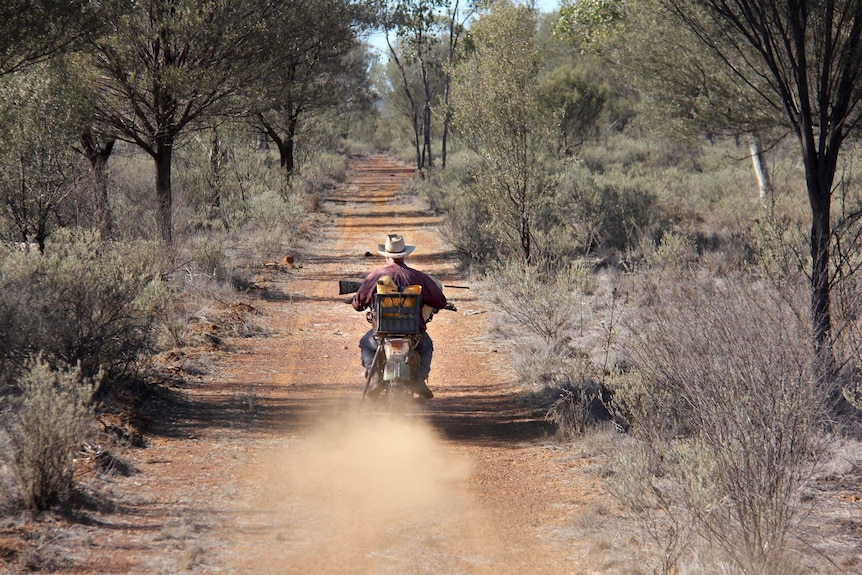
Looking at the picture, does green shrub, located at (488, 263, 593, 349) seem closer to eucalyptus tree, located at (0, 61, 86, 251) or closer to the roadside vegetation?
the roadside vegetation

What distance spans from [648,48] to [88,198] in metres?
9.70

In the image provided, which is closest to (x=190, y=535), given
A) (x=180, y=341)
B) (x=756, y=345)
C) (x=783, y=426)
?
(x=783, y=426)

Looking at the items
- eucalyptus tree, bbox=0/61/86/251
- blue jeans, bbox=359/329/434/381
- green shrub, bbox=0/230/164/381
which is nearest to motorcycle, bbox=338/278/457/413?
blue jeans, bbox=359/329/434/381

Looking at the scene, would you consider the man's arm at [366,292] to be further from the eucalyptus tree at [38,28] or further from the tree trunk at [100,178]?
the tree trunk at [100,178]

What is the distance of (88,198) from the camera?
13.5 m

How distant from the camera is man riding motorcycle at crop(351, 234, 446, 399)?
6734mm

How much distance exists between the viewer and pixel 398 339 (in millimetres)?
6566

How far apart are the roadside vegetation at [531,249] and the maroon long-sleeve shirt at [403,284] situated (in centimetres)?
139

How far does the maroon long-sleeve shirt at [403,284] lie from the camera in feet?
22.0

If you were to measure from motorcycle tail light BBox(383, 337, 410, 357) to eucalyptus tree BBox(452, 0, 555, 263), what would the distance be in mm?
7357

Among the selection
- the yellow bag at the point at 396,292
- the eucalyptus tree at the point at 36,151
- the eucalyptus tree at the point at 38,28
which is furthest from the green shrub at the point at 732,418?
the eucalyptus tree at the point at 36,151

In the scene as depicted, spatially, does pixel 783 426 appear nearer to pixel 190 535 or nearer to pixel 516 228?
pixel 190 535

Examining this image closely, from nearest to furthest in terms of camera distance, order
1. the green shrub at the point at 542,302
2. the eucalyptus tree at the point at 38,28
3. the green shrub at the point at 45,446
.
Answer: the green shrub at the point at 45,446 → the eucalyptus tree at the point at 38,28 → the green shrub at the point at 542,302

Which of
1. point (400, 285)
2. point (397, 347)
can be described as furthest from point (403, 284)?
point (397, 347)
